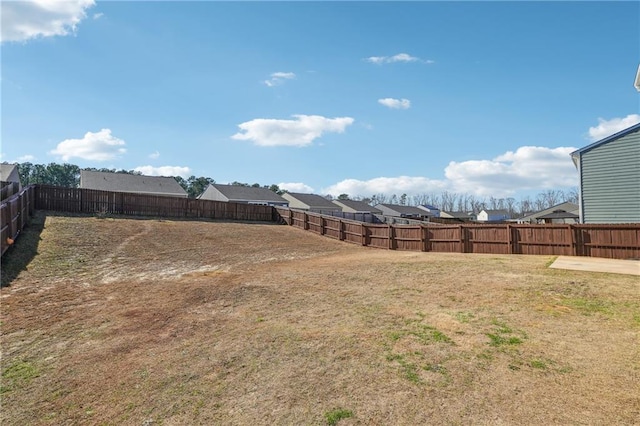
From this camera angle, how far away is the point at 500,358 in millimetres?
4891

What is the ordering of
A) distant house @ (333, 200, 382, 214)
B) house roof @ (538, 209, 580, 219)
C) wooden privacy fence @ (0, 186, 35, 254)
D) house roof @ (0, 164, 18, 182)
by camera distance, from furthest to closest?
distant house @ (333, 200, 382, 214), house roof @ (538, 209, 580, 219), house roof @ (0, 164, 18, 182), wooden privacy fence @ (0, 186, 35, 254)

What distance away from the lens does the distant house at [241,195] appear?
4488 centimetres

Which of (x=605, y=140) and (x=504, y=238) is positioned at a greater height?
(x=605, y=140)

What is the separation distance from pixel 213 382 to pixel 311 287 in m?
5.09

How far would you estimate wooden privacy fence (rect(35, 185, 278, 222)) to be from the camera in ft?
70.3

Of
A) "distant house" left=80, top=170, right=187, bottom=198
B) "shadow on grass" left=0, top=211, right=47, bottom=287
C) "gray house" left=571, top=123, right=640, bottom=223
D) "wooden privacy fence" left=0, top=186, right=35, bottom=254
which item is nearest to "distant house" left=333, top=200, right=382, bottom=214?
"distant house" left=80, top=170, right=187, bottom=198

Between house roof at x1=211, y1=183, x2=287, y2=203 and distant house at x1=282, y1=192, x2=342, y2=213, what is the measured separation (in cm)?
286

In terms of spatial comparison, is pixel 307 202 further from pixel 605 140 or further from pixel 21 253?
pixel 21 253

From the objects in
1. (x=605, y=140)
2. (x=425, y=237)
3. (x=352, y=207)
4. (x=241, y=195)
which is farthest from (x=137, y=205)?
(x=352, y=207)

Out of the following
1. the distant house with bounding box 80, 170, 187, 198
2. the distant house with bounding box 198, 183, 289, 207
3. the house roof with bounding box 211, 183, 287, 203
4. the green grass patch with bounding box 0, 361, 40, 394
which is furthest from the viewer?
the house roof with bounding box 211, 183, 287, 203

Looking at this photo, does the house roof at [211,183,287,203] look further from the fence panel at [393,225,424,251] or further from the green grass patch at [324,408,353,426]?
the green grass patch at [324,408,353,426]

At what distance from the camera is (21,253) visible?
1127cm

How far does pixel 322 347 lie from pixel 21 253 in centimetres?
1153

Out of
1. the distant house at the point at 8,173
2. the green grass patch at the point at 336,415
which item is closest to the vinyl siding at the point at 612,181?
the green grass patch at the point at 336,415
